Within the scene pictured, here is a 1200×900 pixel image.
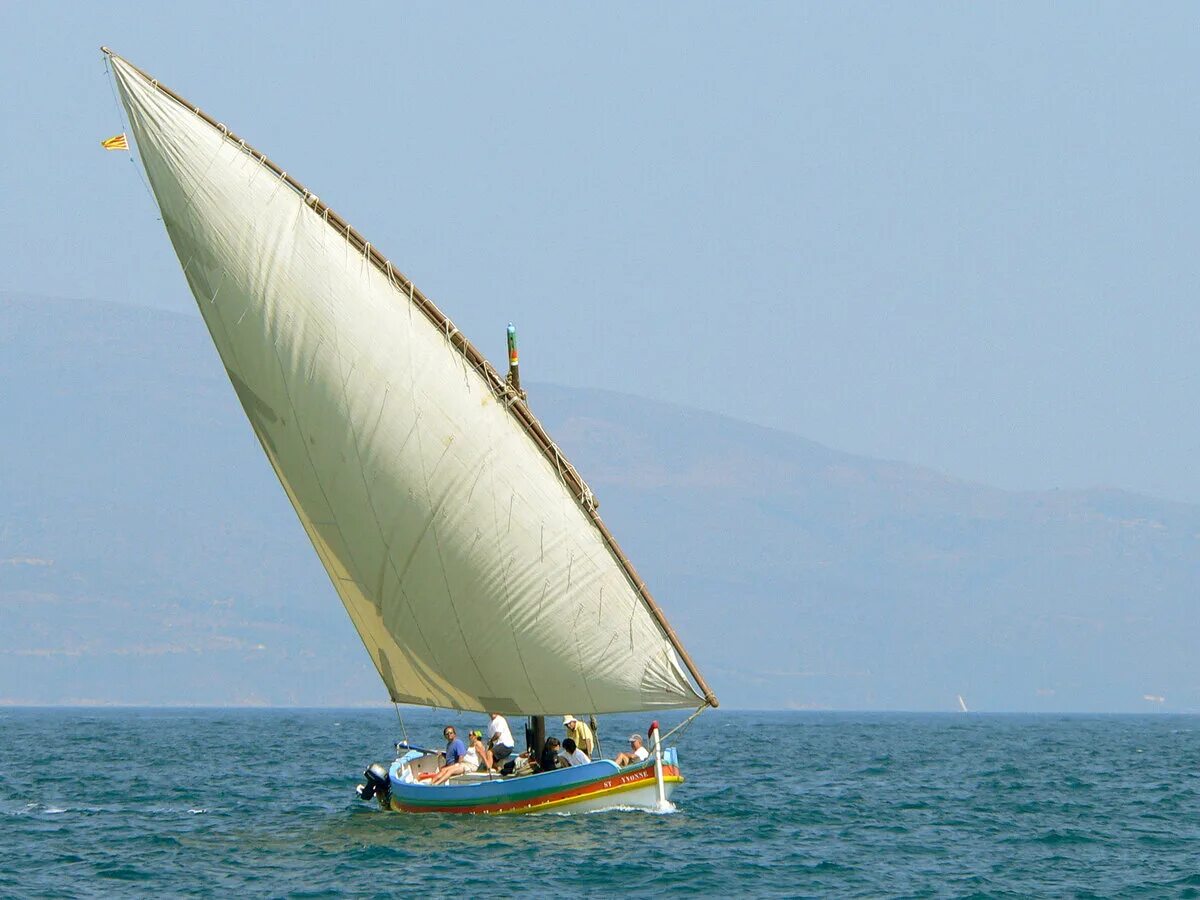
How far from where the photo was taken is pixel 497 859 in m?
35.1

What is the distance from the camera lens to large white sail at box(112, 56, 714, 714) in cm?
3800

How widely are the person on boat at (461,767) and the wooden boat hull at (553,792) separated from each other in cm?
55

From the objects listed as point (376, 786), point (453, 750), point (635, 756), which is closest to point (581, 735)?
point (635, 756)

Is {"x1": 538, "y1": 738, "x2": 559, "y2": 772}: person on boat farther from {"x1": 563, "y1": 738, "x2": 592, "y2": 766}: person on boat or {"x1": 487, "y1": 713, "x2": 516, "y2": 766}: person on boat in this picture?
{"x1": 487, "y1": 713, "x2": 516, "y2": 766}: person on boat

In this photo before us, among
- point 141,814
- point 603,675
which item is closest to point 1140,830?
point 603,675

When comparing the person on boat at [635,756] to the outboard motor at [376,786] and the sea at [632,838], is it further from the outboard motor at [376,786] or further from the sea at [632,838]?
the outboard motor at [376,786]

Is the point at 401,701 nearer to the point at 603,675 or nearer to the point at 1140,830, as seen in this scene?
the point at 603,675

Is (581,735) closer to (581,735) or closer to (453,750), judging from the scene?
(581,735)

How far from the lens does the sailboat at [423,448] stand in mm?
38000

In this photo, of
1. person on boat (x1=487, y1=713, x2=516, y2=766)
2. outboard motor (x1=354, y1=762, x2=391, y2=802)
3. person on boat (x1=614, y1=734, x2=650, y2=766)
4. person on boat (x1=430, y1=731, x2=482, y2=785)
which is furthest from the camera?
outboard motor (x1=354, y1=762, x2=391, y2=802)

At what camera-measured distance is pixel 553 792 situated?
38.2 meters

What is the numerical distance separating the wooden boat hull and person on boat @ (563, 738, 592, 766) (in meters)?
0.65

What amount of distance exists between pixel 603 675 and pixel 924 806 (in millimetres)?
14084

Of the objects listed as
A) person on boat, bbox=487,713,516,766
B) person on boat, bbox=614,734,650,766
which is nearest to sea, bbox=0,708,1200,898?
person on boat, bbox=614,734,650,766
